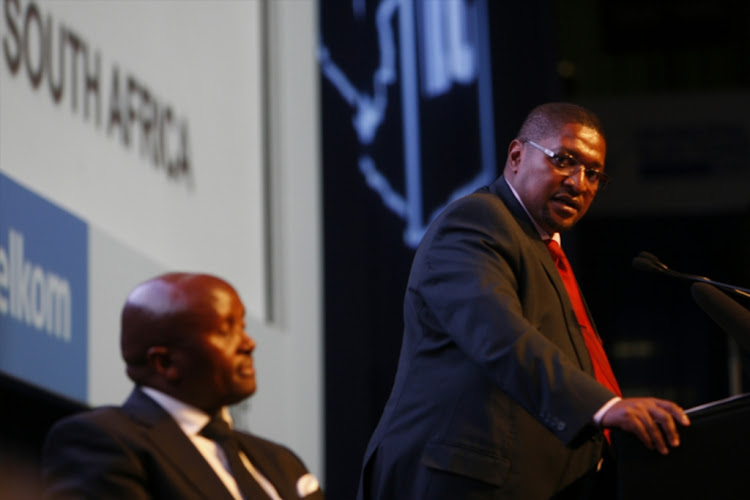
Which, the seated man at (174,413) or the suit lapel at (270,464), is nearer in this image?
the seated man at (174,413)

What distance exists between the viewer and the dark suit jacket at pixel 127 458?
1838 millimetres

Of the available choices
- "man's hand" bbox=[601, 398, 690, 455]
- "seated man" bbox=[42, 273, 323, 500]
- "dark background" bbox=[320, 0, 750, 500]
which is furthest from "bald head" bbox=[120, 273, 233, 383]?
"dark background" bbox=[320, 0, 750, 500]

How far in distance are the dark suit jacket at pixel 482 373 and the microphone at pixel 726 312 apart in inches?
10.0

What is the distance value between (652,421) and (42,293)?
1484 mm

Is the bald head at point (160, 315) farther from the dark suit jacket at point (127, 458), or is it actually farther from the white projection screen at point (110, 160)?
the white projection screen at point (110, 160)

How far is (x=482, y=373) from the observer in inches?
95.5

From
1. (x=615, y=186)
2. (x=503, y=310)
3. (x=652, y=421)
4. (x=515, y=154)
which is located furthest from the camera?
(x=615, y=186)

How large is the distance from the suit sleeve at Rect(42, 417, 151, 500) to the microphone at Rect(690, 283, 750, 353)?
3.46ft

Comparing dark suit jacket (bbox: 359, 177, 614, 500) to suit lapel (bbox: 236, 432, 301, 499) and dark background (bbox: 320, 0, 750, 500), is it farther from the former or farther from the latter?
dark background (bbox: 320, 0, 750, 500)

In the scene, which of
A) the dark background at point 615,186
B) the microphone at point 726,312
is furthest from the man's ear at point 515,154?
the dark background at point 615,186

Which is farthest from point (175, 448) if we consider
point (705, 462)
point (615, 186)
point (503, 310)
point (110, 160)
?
point (615, 186)

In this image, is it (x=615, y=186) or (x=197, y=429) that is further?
(x=615, y=186)

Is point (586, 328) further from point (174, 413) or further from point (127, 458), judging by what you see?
point (127, 458)

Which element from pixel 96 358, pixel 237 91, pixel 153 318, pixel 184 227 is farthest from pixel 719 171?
pixel 153 318
